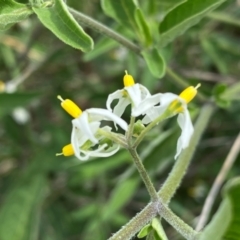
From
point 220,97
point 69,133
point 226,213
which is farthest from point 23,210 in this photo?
point 226,213

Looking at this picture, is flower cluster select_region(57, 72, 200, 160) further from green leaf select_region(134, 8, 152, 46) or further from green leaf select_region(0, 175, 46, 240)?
green leaf select_region(0, 175, 46, 240)

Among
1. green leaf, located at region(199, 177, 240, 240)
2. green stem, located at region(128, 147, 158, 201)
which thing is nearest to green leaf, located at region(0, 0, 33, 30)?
green stem, located at region(128, 147, 158, 201)

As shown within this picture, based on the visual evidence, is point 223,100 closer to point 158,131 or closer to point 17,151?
point 158,131

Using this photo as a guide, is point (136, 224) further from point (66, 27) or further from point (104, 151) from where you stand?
point (66, 27)

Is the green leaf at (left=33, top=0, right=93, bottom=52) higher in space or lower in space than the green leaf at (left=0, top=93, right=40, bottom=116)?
higher

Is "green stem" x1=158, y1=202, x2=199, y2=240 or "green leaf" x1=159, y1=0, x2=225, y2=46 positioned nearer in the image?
"green stem" x1=158, y1=202, x2=199, y2=240

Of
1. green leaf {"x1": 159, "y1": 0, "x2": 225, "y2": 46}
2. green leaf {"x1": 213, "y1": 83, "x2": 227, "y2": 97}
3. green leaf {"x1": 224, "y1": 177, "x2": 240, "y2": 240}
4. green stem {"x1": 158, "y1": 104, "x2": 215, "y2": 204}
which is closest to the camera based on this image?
green leaf {"x1": 224, "y1": 177, "x2": 240, "y2": 240}

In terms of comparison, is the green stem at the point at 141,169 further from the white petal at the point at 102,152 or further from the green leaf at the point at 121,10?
the green leaf at the point at 121,10

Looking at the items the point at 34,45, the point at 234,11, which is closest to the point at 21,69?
the point at 34,45
